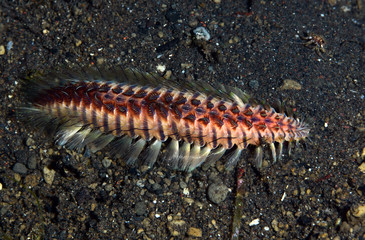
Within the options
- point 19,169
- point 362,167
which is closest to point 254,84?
point 362,167

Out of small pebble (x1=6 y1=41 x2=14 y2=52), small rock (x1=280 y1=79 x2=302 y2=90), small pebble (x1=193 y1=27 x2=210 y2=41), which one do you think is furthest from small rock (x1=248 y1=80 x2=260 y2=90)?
small pebble (x1=6 y1=41 x2=14 y2=52)

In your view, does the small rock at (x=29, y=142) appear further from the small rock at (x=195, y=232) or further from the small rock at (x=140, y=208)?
the small rock at (x=195, y=232)

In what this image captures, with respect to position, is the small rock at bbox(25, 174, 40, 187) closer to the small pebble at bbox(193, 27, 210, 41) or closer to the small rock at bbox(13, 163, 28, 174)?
the small rock at bbox(13, 163, 28, 174)

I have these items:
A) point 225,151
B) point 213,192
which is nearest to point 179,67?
point 225,151

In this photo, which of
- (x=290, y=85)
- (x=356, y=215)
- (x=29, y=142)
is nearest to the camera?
(x=356, y=215)

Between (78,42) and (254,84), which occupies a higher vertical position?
(78,42)

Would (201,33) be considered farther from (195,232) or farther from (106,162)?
(195,232)

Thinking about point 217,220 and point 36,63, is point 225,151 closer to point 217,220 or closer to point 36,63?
point 217,220
